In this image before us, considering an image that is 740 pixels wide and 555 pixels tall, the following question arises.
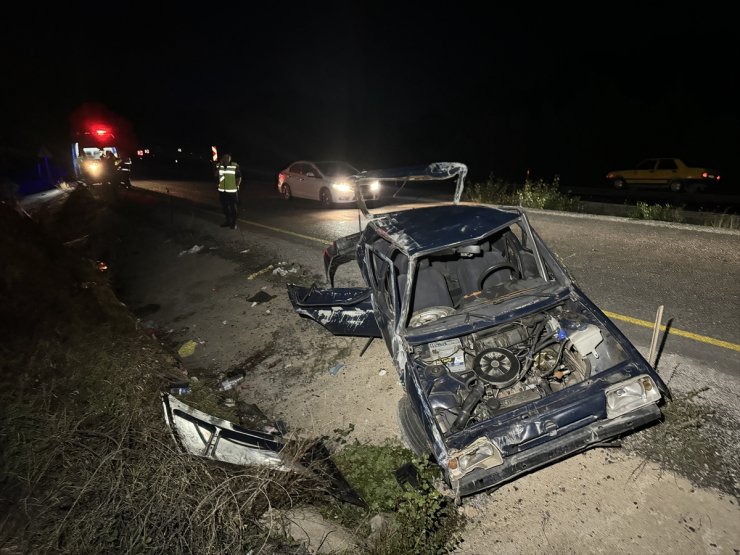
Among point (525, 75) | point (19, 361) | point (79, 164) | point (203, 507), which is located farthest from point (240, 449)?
point (525, 75)

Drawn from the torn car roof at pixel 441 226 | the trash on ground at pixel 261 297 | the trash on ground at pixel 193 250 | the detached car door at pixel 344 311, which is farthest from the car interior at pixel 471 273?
the trash on ground at pixel 193 250

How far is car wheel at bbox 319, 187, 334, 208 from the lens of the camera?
46.8ft

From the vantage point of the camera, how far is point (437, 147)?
3048cm

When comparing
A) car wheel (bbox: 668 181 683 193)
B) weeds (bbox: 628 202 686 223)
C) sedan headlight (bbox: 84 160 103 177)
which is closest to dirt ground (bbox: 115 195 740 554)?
weeds (bbox: 628 202 686 223)

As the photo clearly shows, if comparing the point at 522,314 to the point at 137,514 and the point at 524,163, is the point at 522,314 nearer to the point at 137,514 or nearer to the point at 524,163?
the point at 137,514

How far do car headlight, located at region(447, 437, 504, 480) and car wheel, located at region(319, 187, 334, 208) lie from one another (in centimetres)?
1209

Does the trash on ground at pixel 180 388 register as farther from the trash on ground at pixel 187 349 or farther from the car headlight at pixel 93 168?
the car headlight at pixel 93 168

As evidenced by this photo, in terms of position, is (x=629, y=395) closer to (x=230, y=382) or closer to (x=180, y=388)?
(x=230, y=382)

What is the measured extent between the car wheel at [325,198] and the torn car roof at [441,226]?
968cm

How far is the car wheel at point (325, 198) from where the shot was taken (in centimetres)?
1425

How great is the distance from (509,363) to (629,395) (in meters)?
0.85

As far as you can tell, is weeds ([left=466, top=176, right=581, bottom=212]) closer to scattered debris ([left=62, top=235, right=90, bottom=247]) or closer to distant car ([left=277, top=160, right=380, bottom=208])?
distant car ([left=277, top=160, right=380, bottom=208])

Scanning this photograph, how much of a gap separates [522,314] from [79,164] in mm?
20622

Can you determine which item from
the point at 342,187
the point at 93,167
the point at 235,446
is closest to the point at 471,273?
the point at 235,446
